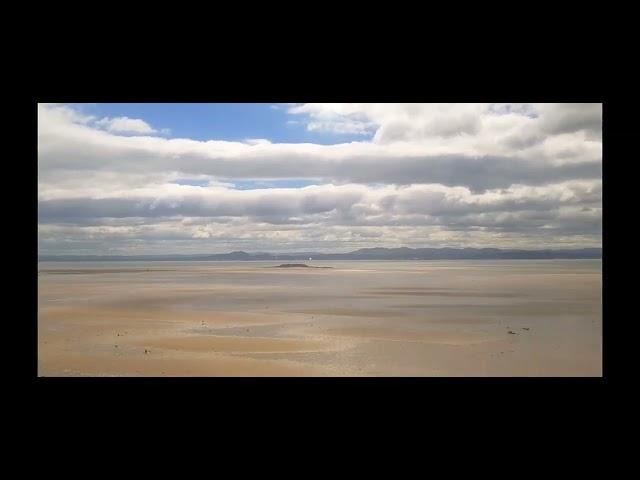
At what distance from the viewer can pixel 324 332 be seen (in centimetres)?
554

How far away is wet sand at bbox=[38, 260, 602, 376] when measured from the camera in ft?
14.0

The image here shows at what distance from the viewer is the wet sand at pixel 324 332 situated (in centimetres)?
428
